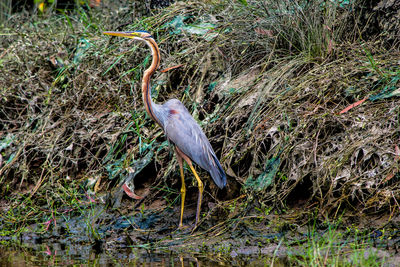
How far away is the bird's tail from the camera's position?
4.11 meters

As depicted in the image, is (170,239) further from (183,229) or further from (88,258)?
(88,258)

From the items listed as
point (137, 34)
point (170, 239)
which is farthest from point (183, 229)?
point (137, 34)

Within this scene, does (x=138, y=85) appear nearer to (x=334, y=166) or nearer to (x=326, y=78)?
(x=326, y=78)

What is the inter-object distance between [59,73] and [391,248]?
410 centimetres

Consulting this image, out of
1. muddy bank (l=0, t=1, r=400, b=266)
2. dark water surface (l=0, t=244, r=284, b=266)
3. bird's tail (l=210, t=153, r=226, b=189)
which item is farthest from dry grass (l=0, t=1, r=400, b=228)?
dark water surface (l=0, t=244, r=284, b=266)

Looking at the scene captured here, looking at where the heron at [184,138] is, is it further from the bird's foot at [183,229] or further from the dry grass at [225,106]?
the dry grass at [225,106]

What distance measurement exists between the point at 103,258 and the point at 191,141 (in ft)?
3.87

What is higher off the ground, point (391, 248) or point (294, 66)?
point (294, 66)

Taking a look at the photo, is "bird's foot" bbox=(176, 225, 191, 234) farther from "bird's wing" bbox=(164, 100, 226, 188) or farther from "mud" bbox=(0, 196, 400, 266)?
"bird's wing" bbox=(164, 100, 226, 188)

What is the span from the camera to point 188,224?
432 centimetres

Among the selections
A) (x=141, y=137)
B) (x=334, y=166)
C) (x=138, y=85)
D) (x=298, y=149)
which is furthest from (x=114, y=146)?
(x=334, y=166)

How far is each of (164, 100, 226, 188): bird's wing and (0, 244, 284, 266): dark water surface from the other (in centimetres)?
75

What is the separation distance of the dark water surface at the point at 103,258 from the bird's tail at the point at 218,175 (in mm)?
663

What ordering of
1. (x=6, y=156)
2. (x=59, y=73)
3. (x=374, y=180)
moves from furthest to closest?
(x=59, y=73) < (x=6, y=156) < (x=374, y=180)
